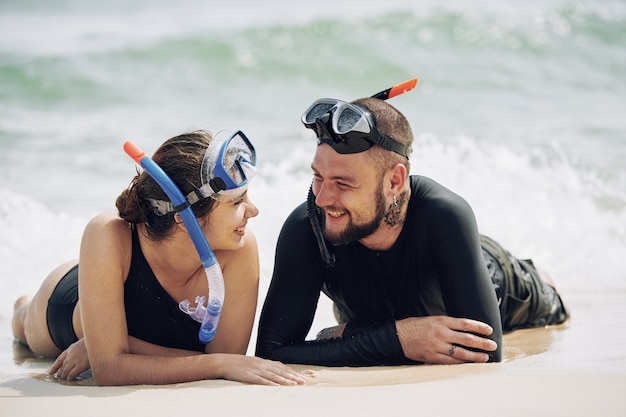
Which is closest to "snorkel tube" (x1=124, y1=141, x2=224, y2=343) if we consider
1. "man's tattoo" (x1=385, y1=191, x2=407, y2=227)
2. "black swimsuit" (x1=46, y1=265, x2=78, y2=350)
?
"man's tattoo" (x1=385, y1=191, x2=407, y2=227)

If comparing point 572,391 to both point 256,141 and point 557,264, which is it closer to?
point 557,264

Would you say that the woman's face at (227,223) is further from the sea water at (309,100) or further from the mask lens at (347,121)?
the sea water at (309,100)

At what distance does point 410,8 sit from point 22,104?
6.89 m

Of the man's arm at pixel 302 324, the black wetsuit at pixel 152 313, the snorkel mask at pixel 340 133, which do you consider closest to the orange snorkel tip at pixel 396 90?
the snorkel mask at pixel 340 133

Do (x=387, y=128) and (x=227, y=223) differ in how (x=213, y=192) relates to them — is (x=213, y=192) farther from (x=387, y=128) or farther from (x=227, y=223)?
(x=387, y=128)

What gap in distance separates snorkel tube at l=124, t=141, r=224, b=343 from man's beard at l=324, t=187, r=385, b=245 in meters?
0.57

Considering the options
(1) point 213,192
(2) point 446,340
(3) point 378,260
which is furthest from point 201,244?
(2) point 446,340

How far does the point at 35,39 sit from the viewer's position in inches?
534

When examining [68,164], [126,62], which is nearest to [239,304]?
[68,164]

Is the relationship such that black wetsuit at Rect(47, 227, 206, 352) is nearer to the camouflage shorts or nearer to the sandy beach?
the sandy beach

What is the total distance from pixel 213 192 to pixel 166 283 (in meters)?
0.56

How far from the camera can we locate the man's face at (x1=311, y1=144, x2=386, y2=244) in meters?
4.10

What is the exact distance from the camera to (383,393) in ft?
11.2

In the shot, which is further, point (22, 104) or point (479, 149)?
point (22, 104)
